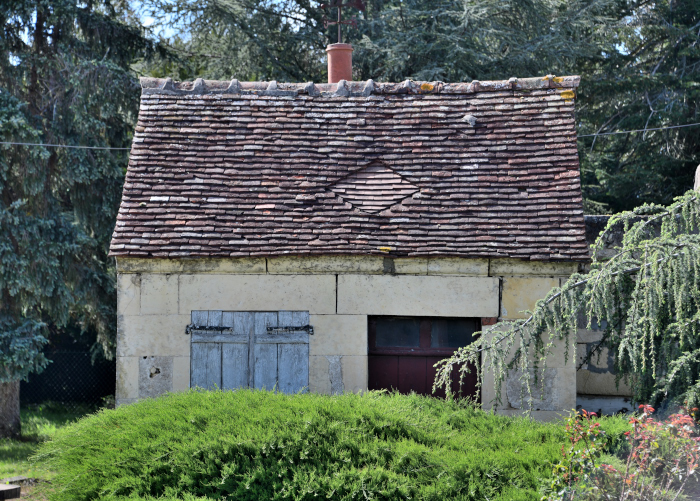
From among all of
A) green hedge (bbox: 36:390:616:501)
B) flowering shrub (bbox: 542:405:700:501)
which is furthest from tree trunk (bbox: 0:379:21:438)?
flowering shrub (bbox: 542:405:700:501)

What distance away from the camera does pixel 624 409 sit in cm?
870

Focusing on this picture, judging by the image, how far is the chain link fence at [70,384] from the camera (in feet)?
47.5

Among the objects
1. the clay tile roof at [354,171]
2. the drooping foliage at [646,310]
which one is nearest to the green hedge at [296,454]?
the drooping foliage at [646,310]

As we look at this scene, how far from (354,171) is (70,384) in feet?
29.0

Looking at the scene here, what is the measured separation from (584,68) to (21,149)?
11781 mm

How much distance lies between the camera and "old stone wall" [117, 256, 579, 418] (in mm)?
7832

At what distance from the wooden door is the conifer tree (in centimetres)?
476

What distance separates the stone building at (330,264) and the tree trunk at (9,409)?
5349 mm

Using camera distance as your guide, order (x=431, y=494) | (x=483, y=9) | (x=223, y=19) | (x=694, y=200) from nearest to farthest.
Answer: (x=431, y=494) < (x=694, y=200) < (x=483, y=9) < (x=223, y=19)

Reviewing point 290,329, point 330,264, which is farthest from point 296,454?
point 330,264

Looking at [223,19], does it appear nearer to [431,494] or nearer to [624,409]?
[624,409]

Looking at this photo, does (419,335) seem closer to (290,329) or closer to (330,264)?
(330,264)

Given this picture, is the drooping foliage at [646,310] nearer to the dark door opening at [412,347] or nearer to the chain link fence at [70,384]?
the dark door opening at [412,347]

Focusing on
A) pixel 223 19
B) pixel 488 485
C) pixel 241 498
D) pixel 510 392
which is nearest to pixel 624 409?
pixel 510 392
